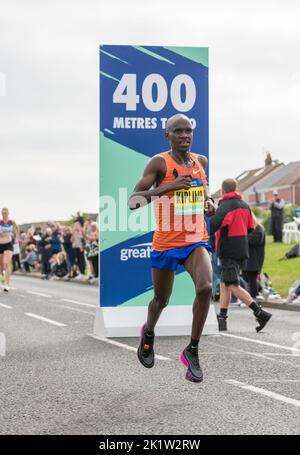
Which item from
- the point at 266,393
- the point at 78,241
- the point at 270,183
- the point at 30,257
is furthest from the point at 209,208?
the point at 270,183

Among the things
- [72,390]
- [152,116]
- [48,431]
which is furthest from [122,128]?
[48,431]

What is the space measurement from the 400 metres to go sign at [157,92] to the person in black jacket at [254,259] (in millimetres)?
5647

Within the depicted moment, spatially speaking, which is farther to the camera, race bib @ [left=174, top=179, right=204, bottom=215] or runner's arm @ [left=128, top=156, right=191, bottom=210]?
race bib @ [left=174, top=179, right=204, bottom=215]

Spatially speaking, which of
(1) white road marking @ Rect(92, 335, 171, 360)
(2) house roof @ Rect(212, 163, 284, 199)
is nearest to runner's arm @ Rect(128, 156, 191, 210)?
(1) white road marking @ Rect(92, 335, 171, 360)

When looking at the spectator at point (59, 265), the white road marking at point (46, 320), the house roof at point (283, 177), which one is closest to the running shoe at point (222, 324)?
the white road marking at point (46, 320)

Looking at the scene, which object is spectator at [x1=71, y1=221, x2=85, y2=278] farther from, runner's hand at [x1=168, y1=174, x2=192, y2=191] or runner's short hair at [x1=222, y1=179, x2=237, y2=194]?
runner's hand at [x1=168, y1=174, x2=192, y2=191]

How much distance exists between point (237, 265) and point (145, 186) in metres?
5.17

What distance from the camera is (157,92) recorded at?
34.8ft

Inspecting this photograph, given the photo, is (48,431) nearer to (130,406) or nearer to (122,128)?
(130,406)

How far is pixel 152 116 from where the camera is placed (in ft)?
34.9

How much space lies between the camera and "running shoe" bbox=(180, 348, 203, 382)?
645 centimetres

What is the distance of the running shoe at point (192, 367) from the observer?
6.45 meters

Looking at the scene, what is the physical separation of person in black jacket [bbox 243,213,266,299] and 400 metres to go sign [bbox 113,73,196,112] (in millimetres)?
5647

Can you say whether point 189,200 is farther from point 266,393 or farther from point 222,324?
point 222,324
